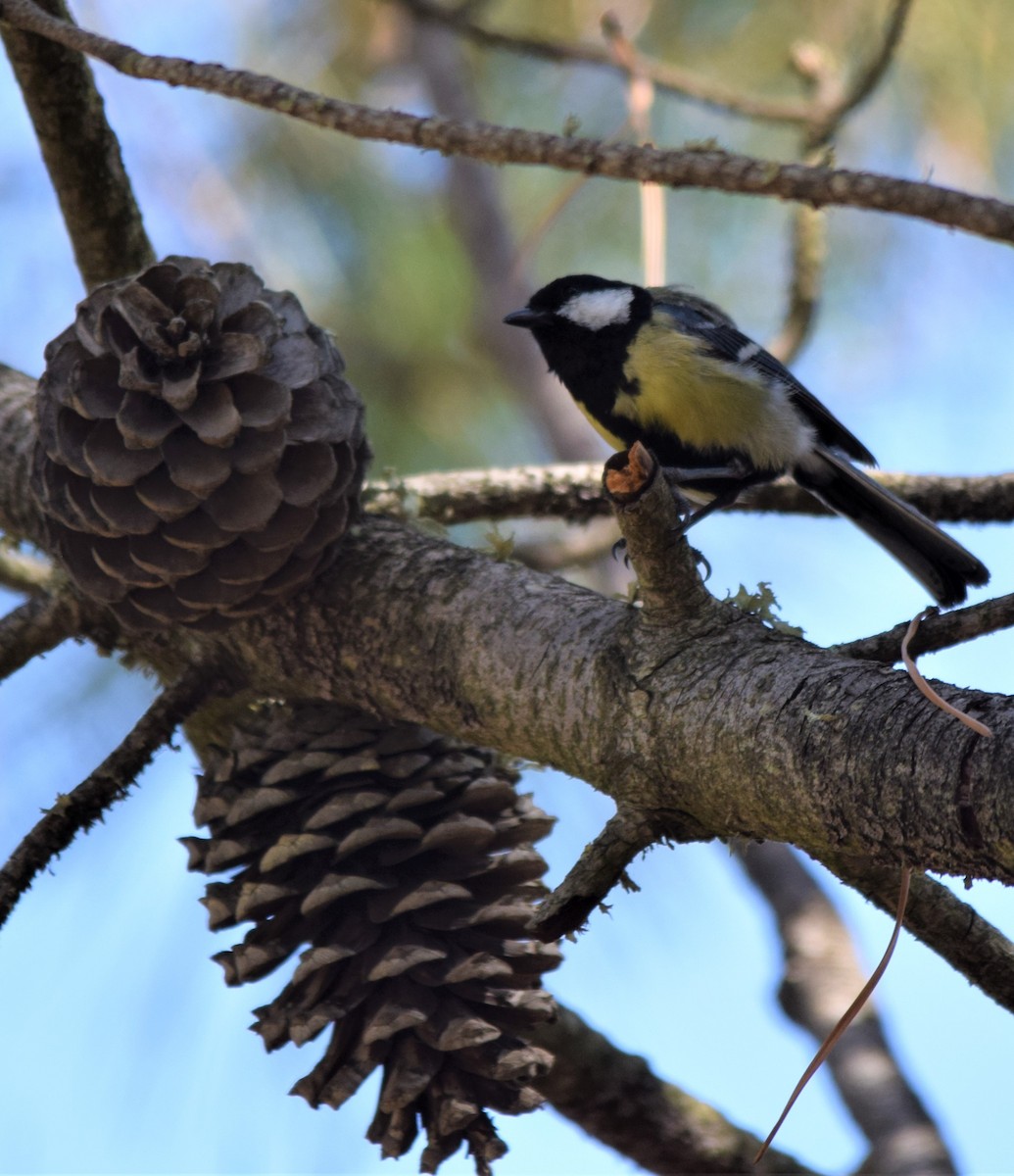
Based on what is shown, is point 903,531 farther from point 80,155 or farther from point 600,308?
point 80,155

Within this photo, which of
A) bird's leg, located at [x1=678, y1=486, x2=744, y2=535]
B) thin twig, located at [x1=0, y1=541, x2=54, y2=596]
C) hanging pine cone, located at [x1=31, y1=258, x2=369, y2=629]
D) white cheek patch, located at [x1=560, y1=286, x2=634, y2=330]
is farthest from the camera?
white cheek patch, located at [x1=560, y1=286, x2=634, y2=330]

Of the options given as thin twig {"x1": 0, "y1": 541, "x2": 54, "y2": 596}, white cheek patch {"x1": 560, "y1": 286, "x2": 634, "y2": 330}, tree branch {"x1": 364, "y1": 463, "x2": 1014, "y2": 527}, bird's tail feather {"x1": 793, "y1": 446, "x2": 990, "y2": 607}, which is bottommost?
thin twig {"x1": 0, "y1": 541, "x2": 54, "y2": 596}

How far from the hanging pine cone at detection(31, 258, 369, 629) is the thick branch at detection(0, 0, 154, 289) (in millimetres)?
253

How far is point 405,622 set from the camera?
1.28 m

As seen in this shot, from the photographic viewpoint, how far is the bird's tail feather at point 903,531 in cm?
178

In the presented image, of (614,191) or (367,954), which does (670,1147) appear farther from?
(614,191)

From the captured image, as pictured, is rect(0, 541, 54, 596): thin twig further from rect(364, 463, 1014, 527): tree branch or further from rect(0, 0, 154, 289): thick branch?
rect(364, 463, 1014, 527): tree branch

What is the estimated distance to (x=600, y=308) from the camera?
204 cm

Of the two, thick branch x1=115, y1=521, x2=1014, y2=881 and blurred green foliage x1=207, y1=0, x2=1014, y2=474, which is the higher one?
blurred green foliage x1=207, y1=0, x2=1014, y2=474

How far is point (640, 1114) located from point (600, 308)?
3.97 ft

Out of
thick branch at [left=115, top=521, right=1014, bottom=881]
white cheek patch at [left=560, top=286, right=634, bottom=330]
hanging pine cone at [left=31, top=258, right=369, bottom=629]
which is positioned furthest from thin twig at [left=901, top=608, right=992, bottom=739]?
white cheek patch at [left=560, top=286, right=634, bottom=330]

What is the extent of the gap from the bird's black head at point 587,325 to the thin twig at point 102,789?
0.81 metres

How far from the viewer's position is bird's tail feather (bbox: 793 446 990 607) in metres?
1.78

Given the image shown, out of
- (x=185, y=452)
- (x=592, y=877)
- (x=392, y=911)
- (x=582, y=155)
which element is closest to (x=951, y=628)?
(x=592, y=877)
